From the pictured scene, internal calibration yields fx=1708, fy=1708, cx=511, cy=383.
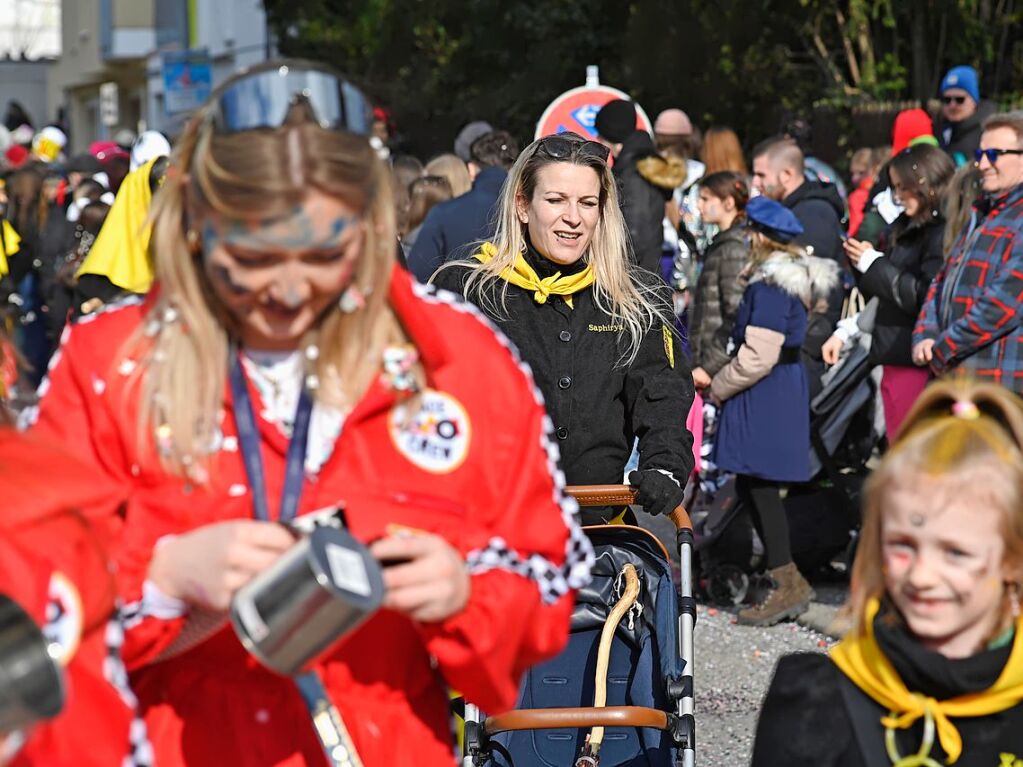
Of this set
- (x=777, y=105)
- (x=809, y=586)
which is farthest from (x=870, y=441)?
(x=777, y=105)

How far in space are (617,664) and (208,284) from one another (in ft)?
8.37

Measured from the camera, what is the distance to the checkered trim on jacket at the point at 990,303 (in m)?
6.61

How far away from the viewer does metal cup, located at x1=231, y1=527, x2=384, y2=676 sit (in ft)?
6.56

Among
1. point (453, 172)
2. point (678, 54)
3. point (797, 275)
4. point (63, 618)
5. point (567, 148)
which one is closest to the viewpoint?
point (63, 618)

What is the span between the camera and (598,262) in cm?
487

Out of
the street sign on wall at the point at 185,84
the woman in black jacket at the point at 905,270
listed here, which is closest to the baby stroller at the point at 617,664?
the woman in black jacket at the point at 905,270

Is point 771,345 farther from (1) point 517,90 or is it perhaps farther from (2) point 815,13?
(1) point 517,90

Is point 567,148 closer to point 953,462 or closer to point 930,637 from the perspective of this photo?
point 953,462

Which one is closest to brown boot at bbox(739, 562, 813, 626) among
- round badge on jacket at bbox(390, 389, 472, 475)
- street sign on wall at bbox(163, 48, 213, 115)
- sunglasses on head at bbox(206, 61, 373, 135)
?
round badge on jacket at bbox(390, 389, 472, 475)

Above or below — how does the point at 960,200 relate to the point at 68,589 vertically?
above

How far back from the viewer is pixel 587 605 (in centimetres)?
463

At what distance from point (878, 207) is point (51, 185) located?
7.96m

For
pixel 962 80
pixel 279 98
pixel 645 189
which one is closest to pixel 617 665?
pixel 279 98

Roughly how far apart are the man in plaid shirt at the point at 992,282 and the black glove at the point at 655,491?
7.92 feet
